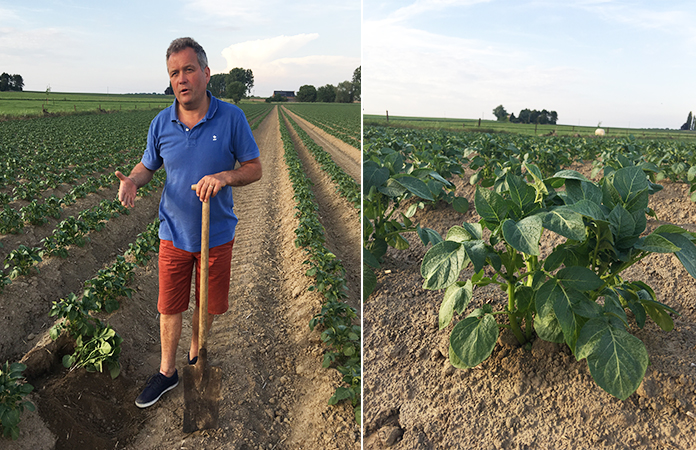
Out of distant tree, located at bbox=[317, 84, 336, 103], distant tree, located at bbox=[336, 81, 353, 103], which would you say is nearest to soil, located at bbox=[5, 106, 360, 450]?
distant tree, located at bbox=[336, 81, 353, 103]

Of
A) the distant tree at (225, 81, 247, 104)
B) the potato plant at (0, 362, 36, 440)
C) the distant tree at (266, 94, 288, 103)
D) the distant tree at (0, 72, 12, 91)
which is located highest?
the distant tree at (266, 94, 288, 103)

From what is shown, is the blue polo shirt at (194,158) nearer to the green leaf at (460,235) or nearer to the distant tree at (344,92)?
the green leaf at (460,235)

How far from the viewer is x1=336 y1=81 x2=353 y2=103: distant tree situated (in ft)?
282

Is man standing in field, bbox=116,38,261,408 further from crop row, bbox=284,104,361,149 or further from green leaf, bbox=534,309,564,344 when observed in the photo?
crop row, bbox=284,104,361,149

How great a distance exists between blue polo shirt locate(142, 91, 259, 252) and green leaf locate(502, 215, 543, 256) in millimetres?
1488

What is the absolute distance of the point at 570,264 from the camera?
230 centimetres

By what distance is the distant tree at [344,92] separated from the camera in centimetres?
8594

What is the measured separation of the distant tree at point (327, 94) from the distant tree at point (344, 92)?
195cm

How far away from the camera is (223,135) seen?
262 cm

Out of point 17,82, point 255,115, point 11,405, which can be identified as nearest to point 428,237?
point 11,405

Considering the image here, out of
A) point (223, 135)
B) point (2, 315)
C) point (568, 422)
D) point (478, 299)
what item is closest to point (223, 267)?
point (223, 135)

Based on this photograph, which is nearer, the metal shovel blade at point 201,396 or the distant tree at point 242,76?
the metal shovel blade at point 201,396

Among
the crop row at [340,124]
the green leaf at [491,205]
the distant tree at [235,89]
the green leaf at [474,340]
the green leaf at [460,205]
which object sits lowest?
the green leaf at [474,340]

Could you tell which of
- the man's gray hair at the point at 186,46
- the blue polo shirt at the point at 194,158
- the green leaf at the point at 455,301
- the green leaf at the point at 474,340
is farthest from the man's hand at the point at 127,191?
the green leaf at the point at 474,340
